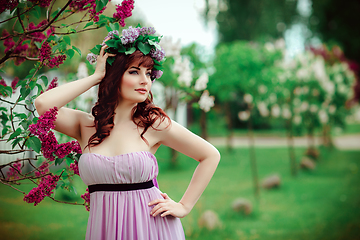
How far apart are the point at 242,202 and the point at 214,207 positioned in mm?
651

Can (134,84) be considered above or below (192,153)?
above

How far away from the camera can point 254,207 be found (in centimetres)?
609

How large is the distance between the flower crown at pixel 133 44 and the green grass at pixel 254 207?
181 centimetres

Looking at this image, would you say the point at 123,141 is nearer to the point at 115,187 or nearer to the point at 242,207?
the point at 115,187

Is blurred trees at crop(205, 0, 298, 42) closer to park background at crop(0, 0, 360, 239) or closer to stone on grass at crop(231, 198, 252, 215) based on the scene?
park background at crop(0, 0, 360, 239)

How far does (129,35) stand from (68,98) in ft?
1.49

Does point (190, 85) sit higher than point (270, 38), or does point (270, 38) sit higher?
point (270, 38)

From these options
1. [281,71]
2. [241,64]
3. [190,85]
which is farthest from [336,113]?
[190,85]

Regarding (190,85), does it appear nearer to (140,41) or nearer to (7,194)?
(140,41)

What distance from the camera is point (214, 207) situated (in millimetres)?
6059

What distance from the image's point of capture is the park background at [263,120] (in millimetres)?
4418

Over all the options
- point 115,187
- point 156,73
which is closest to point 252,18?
point 156,73

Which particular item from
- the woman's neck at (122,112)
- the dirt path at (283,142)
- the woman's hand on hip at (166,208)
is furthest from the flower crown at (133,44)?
the dirt path at (283,142)

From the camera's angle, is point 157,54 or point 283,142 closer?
point 157,54
